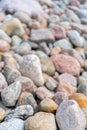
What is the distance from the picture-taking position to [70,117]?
1.61 m

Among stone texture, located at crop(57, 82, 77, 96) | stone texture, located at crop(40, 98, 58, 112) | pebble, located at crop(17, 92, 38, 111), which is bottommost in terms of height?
stone texture, located at crop(57, 82, 77, 96)

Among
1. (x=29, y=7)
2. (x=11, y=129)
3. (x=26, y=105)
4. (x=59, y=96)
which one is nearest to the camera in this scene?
(x=11, y=129)

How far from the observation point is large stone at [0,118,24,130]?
1.59 m

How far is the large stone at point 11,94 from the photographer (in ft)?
6.06

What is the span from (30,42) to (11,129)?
1280 millimetres

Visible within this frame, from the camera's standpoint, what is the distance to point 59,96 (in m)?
1.86

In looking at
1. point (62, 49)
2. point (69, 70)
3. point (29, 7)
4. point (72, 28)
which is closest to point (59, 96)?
point (69, 70)

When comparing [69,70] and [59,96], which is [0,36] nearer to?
[69,70]

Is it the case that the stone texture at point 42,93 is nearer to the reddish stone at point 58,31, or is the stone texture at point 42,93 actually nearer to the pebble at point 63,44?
the pebble at point 63,44

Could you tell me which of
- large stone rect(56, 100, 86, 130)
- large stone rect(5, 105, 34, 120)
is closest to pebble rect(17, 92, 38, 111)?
large stone rect(5, 105, 34, 120)

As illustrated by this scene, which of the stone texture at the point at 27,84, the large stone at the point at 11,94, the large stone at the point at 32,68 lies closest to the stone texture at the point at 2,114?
the large stone at the point at 11,94

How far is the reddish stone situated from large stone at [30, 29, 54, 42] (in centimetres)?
9

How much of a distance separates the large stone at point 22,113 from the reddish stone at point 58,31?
1328 millimetres

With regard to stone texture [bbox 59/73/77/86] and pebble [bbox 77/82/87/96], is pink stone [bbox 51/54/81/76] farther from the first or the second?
pebble [bbox 77/82/87/96]
